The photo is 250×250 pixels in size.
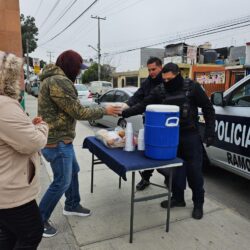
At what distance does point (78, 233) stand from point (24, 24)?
157 ft

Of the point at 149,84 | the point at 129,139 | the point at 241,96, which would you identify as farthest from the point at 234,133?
the point at 129,139

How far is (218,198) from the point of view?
4.05 meters

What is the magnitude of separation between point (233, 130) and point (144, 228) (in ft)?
5.64

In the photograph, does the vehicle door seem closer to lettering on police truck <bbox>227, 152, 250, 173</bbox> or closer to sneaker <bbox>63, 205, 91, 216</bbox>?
lettering on police truck <bbox>227, 152, 250, 173</bbox>

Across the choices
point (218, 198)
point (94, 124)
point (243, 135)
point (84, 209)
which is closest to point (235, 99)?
point (243, 135)

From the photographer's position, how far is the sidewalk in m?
2.81

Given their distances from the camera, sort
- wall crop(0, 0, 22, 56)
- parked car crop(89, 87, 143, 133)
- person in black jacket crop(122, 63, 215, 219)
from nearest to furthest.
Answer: person in black jacket crop(122, 63, 215, 219) < parked car crop(89, 87, 143, 133) < wall crop(0, 0, 22, 56)

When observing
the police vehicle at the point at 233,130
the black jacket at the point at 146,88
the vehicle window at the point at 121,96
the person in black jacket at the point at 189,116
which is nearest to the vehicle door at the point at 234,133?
the police vehicle at the point at 233,130

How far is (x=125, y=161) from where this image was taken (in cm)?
266

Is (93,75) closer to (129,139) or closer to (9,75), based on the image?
(129,139)

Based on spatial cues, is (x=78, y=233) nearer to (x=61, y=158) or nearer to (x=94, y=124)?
(x=61, y=158)

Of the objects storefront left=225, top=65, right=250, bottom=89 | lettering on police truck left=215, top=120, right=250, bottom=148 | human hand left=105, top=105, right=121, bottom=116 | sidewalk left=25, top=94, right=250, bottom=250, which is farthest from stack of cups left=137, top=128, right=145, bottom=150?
storefront left=225, top=65, right=250, bottom=89

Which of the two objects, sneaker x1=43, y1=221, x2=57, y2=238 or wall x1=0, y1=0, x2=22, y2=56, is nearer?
sneaker x1=43, y1=221, x2=57, y2=238

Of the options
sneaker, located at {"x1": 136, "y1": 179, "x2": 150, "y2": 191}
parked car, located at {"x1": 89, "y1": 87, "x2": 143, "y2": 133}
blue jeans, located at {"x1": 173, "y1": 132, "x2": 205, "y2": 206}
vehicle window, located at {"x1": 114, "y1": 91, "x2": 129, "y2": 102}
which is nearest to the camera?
blue jeans, located at {"x1": 173, "y1": 132, "x2": 205, "y2": 206}
